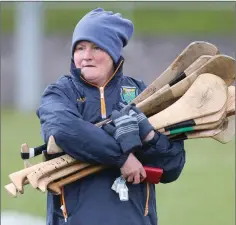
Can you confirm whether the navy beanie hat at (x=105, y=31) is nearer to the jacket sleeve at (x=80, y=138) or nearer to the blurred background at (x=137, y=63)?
the jacket sleeve at (x=80, y=138)

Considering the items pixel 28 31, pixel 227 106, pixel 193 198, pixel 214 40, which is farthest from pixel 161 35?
pixel 227 106

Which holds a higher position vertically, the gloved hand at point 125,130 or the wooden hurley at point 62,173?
the gloved hand at point 125,130

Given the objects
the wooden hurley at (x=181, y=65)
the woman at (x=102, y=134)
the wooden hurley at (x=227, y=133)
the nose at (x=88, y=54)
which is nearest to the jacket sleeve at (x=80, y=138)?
the woman at (x=102, y=134)

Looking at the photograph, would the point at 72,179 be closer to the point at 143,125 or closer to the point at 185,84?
the point at 143,125

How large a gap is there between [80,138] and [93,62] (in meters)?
0.41

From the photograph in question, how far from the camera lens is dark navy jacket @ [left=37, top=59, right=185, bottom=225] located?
4.00 m

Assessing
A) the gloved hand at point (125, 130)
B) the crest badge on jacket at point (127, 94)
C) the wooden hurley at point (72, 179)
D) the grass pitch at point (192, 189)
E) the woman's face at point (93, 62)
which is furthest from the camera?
the grass pitch at point (192, 189)

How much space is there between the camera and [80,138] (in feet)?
13.1

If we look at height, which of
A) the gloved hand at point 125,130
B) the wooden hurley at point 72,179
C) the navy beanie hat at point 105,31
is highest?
the navy beanie hat at point 105,31

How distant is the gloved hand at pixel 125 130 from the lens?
13.1 ft

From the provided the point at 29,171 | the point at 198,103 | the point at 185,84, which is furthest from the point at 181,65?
the point at 29,171

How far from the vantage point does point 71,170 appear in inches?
161

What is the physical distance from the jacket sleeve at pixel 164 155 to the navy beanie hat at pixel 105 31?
1.49 ft

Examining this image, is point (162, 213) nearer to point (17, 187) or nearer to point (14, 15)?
point (17, 187)
